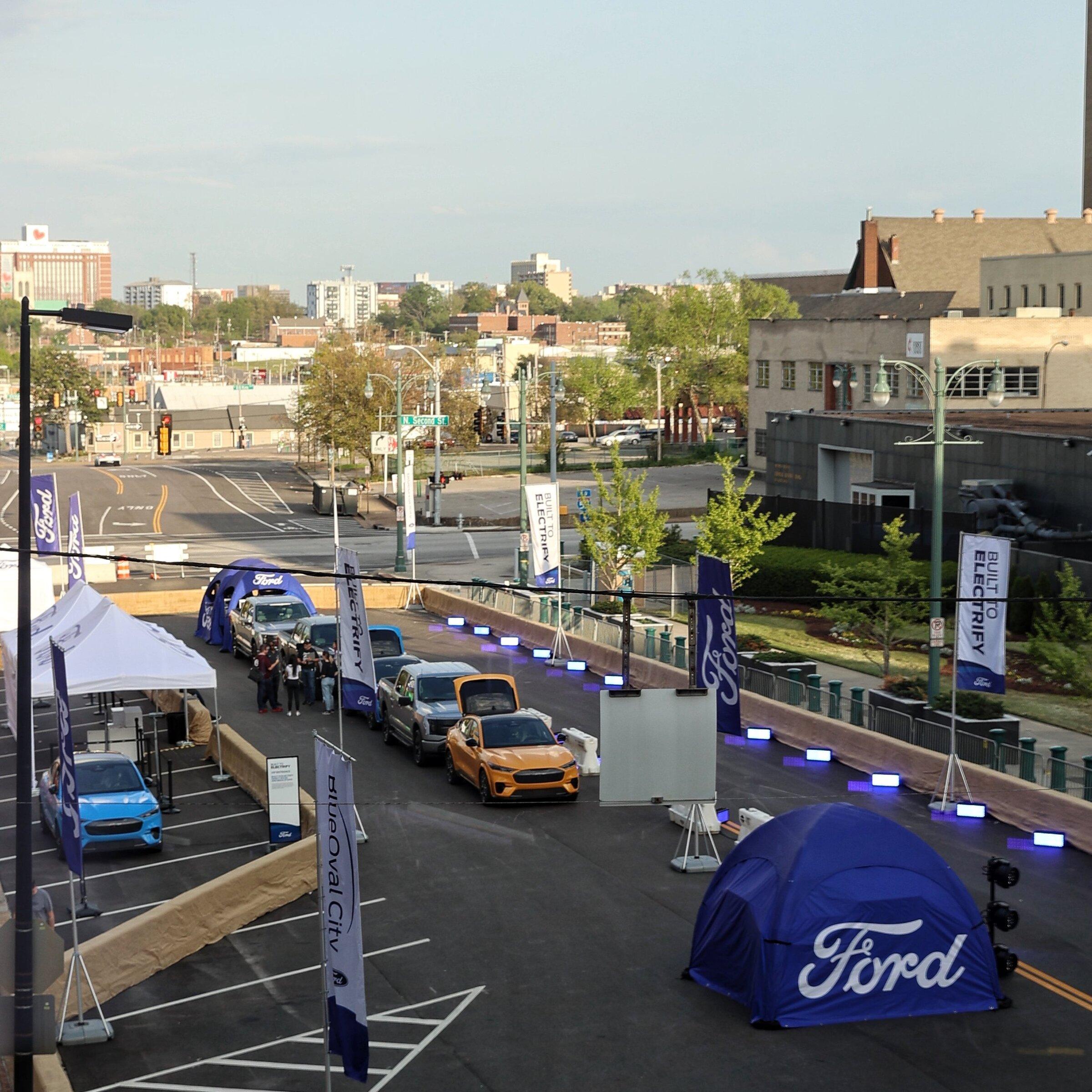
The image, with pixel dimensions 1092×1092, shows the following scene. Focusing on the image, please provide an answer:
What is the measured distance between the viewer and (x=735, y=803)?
2405cm

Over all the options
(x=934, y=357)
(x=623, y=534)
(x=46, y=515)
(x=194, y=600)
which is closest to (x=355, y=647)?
(x=623, y=534)

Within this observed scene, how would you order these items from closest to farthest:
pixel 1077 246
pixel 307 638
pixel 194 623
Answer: pixel 307 638, pixel 194 623, pixel 1077 246

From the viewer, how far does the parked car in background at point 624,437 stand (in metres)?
121

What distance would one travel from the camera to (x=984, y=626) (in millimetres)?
23188

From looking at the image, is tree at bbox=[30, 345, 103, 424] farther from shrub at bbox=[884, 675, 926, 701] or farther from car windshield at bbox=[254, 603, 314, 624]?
shrub at bbox=[884, 675, 926, 701]

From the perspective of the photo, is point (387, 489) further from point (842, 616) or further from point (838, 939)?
point (838, 939)

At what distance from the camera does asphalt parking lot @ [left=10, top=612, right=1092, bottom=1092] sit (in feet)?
47.3

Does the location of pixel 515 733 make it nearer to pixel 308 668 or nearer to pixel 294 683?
pixel 294 683

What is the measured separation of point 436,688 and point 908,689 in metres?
8.96

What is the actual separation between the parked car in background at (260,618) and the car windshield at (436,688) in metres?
9.98

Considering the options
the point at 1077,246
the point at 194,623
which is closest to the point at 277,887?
the point at 194,623

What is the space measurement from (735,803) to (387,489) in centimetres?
6536

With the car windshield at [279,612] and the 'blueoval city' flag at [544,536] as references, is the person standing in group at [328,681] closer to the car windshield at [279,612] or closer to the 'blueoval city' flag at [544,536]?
the car windshield at [279,612]

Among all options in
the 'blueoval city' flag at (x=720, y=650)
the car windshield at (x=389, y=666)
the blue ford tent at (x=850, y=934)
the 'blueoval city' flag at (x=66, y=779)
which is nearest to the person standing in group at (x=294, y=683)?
the car windshield at (x=389, y=666)
